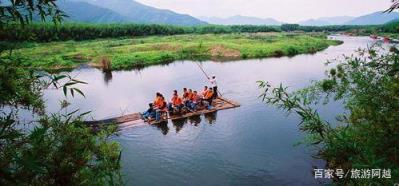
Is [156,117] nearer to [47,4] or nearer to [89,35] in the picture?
[47,4]

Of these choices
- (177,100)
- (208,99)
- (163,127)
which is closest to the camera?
(163,127)

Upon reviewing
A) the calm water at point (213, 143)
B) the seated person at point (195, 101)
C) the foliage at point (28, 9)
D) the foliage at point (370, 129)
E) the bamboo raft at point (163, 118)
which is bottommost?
the calm water at point (213, 143)

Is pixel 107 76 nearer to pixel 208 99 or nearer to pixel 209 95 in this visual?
pixel 208 99

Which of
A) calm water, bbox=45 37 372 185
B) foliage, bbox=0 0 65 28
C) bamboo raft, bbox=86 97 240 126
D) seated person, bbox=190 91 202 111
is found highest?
foliage, bbox=0 0 65 28

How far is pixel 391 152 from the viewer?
21.6ft

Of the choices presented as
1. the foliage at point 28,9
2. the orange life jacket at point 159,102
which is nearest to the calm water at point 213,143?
the orange life jacket at point 159,102

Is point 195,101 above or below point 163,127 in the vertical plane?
above

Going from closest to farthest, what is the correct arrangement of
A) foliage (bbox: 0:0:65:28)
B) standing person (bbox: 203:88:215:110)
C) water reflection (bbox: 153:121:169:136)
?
foliage (bbox: 0:0:65:28) < water reflection (bbox: 153:121:169:136) < standing person (bbox: 203:88:215:110)

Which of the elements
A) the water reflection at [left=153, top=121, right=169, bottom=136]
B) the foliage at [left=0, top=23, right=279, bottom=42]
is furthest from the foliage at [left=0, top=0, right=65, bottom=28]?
the foliage at [left=0, top=23, right=279, bottom=42]

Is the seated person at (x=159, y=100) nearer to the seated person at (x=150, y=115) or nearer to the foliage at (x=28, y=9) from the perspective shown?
the seated person at (x=150, y=115)

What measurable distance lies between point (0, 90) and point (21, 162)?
173 cm

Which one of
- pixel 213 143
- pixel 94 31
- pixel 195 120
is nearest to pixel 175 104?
pixel 195 120

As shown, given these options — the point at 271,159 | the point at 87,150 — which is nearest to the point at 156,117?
the point at 271,159

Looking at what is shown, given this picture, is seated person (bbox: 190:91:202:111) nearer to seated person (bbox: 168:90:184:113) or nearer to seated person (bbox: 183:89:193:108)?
seated person (bbox: 183:89:193:108)
